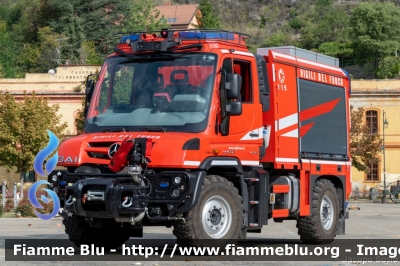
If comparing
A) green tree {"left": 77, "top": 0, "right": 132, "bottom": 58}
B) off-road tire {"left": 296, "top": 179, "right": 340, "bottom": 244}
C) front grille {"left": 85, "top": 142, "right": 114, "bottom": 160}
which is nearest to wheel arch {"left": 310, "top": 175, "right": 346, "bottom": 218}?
off-road tire {"left": 296, "top": 179, "right": 340, "bottom": 244}

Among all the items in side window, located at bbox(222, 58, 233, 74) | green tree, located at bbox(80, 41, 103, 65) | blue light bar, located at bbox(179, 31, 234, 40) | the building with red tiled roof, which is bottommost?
side window, located at bbox(222, 58, 233, 74)

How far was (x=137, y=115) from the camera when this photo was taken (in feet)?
52.1

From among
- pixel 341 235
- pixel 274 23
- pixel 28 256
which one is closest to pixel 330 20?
pixel 274 23

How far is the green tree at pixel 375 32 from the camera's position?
103 metres

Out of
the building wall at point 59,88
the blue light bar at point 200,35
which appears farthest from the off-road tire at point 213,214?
the building wall at point 59,88

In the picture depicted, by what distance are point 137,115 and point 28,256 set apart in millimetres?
2728

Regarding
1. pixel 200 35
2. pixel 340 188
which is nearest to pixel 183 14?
pixel 340 188

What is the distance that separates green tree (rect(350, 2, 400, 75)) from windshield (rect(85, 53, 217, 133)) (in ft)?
278

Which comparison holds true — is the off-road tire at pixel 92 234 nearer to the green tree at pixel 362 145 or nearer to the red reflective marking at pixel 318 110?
the red reflective marking at pixel 318 110

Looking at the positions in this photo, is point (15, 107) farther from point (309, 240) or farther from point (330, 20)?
point (330, 20)

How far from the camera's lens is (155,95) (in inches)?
627

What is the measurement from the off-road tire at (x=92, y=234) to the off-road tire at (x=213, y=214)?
1.89m

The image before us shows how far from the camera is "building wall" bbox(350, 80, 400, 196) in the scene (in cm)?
7162

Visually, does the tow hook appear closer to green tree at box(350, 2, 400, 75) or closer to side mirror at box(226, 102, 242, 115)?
side mirror at box(226, 102, 242, 115)
